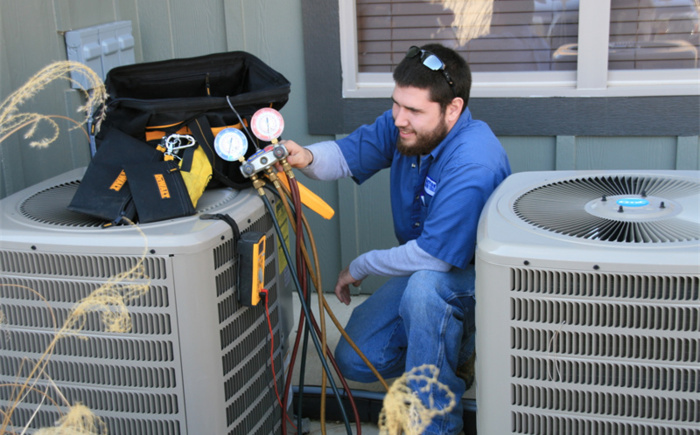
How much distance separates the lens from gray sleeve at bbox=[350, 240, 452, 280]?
2156mm

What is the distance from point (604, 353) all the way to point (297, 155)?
1.14m

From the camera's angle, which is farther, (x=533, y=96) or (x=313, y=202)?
(x=533, y=96)

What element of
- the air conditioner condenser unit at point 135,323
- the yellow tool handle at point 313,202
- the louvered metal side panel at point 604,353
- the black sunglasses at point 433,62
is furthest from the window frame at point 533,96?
the louvered metal side panel at point 604,353

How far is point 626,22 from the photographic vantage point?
291 cm

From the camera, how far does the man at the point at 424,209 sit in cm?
211

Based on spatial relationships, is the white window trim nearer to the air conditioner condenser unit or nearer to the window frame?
the window frame

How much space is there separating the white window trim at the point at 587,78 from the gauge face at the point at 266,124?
3.68 feet

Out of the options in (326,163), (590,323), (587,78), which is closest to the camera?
(590,323)

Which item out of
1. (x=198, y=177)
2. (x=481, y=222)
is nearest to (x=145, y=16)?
(x=198, y=177)

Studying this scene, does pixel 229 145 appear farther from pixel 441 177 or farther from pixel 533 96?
pixel 533 96

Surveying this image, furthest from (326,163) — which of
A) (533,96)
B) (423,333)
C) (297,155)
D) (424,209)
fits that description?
(533,96)

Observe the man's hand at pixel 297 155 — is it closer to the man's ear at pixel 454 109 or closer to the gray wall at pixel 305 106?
the man's ear at pixel 454 109

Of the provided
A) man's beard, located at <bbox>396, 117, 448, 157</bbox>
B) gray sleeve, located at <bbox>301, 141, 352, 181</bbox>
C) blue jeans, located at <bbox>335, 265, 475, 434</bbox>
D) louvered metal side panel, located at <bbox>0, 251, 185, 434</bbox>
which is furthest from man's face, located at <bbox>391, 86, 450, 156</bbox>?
louvered metal side panel, located at <bbox>0, 251, 185, 434</bbox>

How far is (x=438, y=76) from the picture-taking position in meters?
2.29
